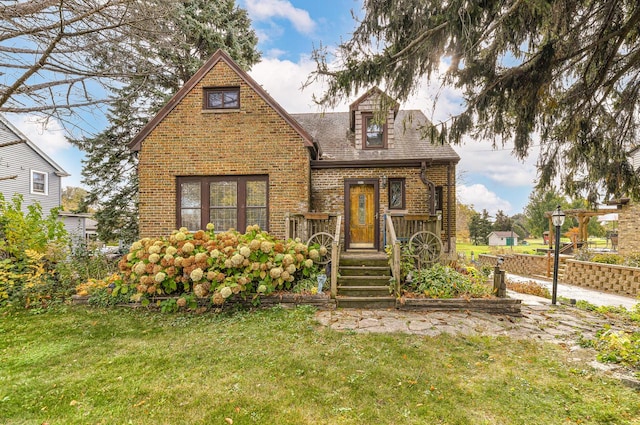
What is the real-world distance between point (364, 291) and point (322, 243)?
1.76 meters

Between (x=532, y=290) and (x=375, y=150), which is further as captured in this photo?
(x=375, y=150)

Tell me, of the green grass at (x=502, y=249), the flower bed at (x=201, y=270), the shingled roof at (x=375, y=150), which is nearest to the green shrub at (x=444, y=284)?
the flower bed at (x=201, y=270)

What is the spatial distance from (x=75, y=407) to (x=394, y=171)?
29.3 feet

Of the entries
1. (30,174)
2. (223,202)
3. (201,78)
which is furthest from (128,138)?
(223,202)

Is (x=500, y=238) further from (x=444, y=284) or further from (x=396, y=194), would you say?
(x=444, y=284)

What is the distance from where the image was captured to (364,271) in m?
6.82

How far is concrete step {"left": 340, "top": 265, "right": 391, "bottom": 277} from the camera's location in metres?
6.80

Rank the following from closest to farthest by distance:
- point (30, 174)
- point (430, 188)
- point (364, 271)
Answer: point (364, 271)
point (430, 188)
point (30, 174)

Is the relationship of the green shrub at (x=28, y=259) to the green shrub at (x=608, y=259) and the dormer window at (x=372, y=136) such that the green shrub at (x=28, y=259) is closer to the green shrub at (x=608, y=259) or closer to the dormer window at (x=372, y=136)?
the dormer window at (x=372, y=136)

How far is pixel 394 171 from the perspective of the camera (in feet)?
31.1

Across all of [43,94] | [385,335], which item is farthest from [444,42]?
[43,94]

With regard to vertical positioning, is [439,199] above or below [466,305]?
above

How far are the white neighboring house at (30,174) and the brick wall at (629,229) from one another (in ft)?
89.5

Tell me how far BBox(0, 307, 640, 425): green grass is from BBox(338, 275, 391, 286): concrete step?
182 centimetres
